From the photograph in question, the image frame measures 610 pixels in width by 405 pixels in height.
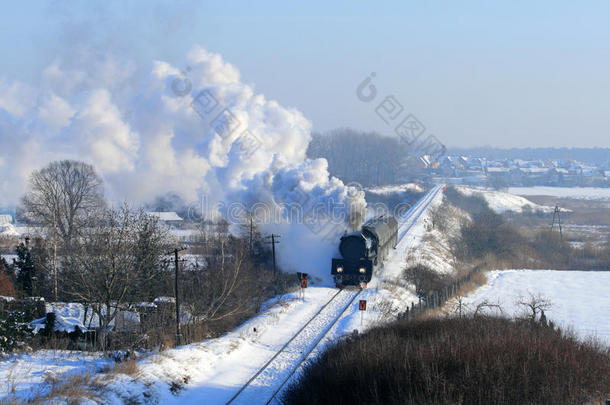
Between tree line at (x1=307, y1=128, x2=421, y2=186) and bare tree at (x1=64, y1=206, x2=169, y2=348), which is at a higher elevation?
tree line at (x1=307, y1=128, x2=421, y2=186)

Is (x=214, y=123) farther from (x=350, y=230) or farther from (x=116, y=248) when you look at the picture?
(x=116, y=248)

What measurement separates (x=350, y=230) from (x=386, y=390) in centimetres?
2254

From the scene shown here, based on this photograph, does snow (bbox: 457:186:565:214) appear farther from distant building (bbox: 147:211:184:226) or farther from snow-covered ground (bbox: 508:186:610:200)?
distant building (bbox: 147:211:184:226)

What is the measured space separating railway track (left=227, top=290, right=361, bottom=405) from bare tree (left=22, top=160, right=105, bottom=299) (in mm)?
24766

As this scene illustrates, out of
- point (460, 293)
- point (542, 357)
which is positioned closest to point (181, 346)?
point (542, 357)

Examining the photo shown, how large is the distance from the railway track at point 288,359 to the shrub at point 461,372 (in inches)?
71.3

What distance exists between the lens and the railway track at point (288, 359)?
53.1 feet

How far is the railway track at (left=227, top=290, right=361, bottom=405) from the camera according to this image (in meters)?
16.2

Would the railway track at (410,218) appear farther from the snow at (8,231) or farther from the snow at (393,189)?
the snow at (8,231)

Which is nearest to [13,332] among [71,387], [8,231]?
[71,387]

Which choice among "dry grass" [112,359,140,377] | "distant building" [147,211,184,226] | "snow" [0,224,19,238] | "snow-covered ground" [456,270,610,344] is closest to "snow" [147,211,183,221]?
"distant building" [147,211,184,226]

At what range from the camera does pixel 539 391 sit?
11484 mm

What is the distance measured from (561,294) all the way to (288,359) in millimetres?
27774

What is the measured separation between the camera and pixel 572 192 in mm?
146750
